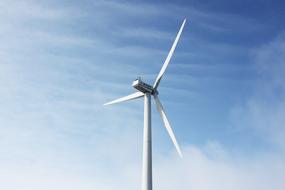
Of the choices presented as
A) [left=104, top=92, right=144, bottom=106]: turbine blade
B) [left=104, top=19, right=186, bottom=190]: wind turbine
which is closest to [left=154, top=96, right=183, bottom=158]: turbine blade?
[left=104, top=19, right=186, bottom=190]: wind turbine

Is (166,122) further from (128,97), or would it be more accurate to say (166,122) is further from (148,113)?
(128,97)

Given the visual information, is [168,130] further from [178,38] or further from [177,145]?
[178,38]

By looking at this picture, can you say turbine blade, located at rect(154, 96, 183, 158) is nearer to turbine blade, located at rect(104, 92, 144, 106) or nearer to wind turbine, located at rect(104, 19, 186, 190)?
wind turbine, located at rect(104, 19, 186, 190)

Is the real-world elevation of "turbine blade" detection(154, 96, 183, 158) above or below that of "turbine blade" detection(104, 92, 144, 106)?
below

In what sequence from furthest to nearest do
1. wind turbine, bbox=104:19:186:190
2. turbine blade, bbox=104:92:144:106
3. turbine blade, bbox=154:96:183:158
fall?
turbine blade, bbox=104:92:144:106 < turbine blade, bbox=154:96:183:158 < wind turbine, bbox=104:19:186:190

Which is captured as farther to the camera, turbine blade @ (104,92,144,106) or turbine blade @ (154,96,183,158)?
turbine blade @ (104,92,144,106)

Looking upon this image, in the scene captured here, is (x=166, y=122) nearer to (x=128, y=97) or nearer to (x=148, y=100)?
(x=148, y=100)

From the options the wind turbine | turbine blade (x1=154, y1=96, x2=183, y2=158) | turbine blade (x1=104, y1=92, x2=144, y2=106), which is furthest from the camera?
turbine blade (x1=104, y1=92, x2=144, y2=106)

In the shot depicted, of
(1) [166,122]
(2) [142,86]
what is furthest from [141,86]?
(1) [166,122]

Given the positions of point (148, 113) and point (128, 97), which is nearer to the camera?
point (148, 113)

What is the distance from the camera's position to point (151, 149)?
49688 millimetres

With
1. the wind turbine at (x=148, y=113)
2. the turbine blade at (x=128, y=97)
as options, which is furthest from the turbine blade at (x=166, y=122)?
the turbine blade at (x=128, y=97)

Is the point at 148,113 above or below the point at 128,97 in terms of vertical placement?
below

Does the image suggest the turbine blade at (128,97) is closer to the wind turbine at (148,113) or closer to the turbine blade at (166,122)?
the wind turbine at (148,113)
